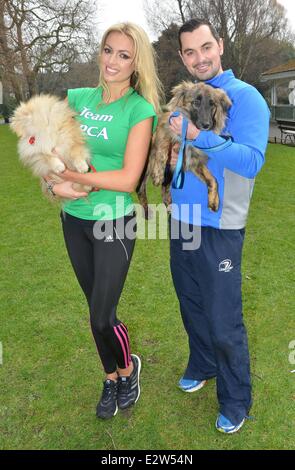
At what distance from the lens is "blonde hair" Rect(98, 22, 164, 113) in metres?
2.62

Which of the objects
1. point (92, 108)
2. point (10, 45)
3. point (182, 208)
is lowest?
point (182, 208)

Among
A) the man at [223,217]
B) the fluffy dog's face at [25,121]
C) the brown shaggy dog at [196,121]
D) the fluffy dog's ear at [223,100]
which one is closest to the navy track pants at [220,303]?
the man at [223,217]

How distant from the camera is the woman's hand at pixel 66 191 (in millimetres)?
2734

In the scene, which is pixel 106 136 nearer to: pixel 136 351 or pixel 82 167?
pixel 82 167

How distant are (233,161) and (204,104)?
1.76 feet

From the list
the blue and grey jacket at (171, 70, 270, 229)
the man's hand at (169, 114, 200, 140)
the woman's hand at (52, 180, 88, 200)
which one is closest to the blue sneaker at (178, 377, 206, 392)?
the blue and grey jacket at (171, 70, 270, 229)

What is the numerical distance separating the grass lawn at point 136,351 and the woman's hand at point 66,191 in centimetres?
173

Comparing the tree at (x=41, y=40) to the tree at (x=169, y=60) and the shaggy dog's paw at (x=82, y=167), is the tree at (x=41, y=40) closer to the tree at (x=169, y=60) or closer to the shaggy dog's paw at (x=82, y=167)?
the tree at (x=169, y=60)

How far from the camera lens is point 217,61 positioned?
8.67 ft

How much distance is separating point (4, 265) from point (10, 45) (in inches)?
926

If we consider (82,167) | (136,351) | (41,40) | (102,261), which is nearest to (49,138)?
(82,167)

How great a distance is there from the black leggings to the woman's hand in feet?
0.51
